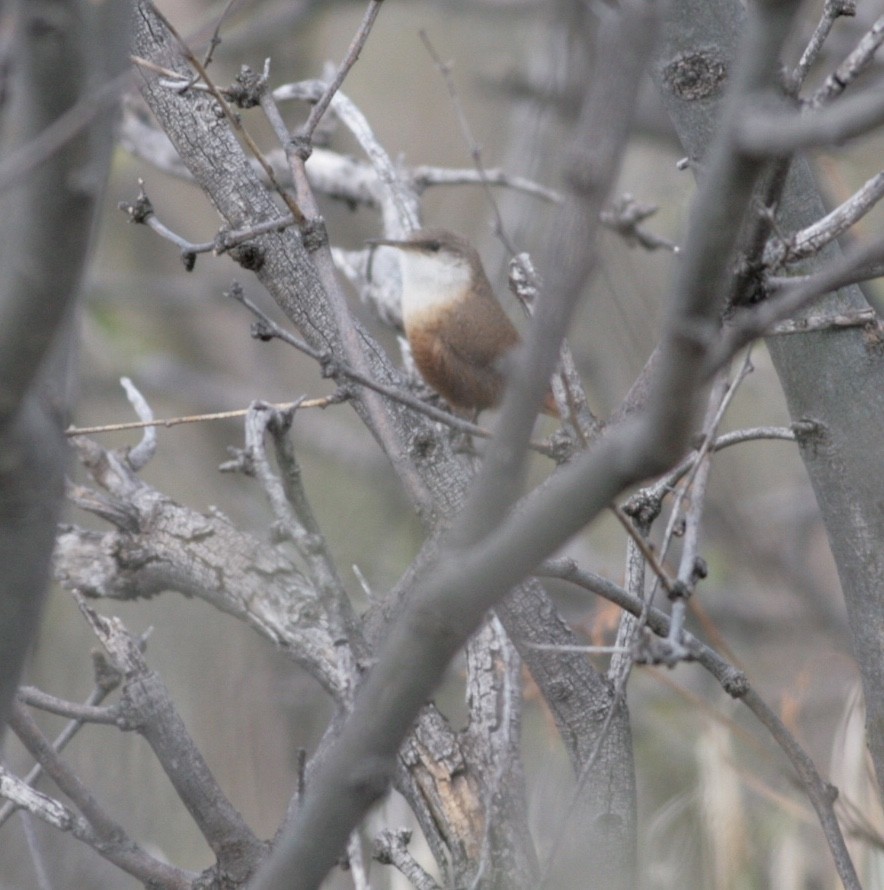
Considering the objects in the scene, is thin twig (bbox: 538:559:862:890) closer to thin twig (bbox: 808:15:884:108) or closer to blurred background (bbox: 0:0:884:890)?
blurred background (bbox: 0:0:884:890)

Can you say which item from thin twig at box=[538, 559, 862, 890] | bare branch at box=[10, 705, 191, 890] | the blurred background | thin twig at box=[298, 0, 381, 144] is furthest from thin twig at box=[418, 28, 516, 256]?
bare branch at box=[10, 705, 191, 890]

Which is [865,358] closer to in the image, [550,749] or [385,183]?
[550,749]

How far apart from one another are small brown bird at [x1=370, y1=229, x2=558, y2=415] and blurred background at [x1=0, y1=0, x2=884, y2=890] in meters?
0.15

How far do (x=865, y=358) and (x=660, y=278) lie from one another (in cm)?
448

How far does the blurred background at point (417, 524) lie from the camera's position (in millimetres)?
3033

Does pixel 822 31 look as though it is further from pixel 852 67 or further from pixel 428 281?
pixel 428 281

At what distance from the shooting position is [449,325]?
12.6 feet

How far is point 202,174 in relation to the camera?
204cm

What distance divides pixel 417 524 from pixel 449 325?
2.14 ft

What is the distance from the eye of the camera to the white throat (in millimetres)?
3686

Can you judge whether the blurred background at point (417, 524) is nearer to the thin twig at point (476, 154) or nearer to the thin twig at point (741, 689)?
the thin twig at point (476, 154)

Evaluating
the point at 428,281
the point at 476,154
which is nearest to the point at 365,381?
the point at 476,154

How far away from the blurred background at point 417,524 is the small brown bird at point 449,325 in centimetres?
15

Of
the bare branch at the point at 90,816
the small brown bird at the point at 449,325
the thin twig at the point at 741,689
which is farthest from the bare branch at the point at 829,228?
the small brown bird at the point at 449,325
